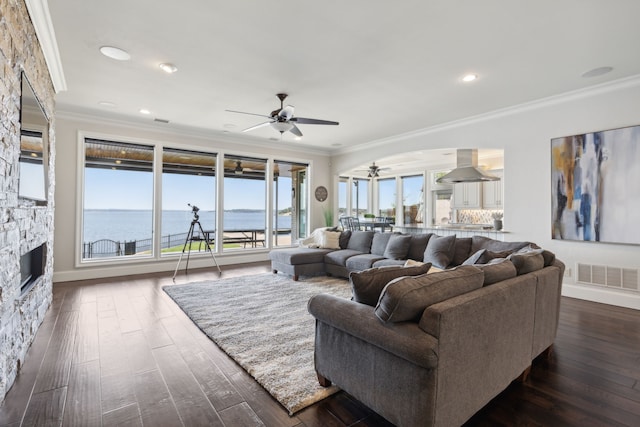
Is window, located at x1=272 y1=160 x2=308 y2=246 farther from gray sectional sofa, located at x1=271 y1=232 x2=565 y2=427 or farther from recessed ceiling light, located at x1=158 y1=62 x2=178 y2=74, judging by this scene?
gray sectional sofa, located at x1=271 y1=232 x2=565 y2=427

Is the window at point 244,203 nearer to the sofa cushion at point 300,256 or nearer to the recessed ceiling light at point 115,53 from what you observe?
the sofa cushion at point 300,256

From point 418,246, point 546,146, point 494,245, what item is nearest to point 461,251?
point 494,245

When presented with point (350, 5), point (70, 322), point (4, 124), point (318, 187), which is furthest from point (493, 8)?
point (318, 187)

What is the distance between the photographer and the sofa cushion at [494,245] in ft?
12.2

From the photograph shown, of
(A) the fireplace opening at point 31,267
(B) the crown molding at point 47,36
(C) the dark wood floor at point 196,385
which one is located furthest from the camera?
(A) the fireplace opening at point 31,267

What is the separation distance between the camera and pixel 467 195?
8328 millimetres

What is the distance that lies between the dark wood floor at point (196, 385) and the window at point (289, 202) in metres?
4.52

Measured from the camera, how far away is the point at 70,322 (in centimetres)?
330

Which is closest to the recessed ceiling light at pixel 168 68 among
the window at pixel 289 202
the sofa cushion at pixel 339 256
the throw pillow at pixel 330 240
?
the sofa cushion at pixel 339 256

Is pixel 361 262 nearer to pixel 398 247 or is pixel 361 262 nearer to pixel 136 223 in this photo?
pixel 398 247

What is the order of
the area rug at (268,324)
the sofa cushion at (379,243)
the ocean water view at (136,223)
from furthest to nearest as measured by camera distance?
1. the ocean water view at (136,223)
2. the sofa cushion at (379,243)
3. the area rug at (268,324)

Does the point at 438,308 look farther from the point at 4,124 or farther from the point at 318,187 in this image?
the point at 318,187

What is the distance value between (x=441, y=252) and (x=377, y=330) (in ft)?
9.81

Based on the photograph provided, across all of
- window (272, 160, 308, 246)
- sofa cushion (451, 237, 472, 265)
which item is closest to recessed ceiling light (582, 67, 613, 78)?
sofa cushion (451, 237, 472, 265)
